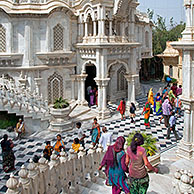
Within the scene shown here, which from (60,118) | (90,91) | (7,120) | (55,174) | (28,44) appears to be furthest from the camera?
(90,91)

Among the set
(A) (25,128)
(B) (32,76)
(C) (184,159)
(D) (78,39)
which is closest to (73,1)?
(D) (78,39)

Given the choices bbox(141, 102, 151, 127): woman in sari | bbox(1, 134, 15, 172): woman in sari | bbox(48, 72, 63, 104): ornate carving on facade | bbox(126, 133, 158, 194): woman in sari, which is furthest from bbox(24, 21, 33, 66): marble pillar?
bbox(126, 133, 158, 194): woman in sari

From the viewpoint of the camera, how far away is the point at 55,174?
6.23 metres

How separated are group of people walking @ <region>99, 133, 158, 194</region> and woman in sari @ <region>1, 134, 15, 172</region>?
4793 mm

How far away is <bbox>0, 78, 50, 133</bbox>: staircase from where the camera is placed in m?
13.5

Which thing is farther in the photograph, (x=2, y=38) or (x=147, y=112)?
(x=2, y=38)

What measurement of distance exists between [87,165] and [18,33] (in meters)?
10.7

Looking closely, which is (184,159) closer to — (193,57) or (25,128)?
(193,57)

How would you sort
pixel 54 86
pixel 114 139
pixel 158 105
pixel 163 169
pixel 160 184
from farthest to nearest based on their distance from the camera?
pixel 54 86, pixel 158 105, pixel 114 139, pixel 163 169, pixel 160 184

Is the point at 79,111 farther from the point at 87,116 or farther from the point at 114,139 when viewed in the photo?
the point at 114,139

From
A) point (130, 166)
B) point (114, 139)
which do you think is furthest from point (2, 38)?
point (130, 166)

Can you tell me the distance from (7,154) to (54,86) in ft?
25.6

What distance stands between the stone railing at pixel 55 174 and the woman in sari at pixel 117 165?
4.17 ft

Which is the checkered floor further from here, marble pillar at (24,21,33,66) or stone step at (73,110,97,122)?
marble pillar at (24,21,33,66)
